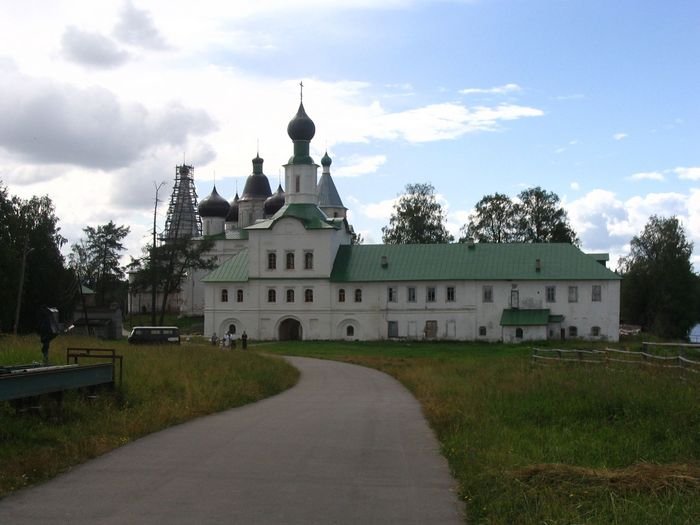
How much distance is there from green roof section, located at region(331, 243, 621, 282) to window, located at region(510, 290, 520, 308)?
3.35 ft

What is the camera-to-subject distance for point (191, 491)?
9141mm

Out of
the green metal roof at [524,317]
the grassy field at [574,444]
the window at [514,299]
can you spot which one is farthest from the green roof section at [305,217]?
the grassy field at [574,444]

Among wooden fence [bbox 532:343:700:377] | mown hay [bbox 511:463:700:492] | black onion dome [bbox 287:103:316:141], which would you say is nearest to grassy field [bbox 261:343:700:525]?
mown hay [bbox 511:463:700:492]

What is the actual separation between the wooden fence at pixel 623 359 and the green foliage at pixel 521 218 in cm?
5558

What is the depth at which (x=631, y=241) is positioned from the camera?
3297 inches

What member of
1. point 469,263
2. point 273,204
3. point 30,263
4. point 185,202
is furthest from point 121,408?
point 185,202

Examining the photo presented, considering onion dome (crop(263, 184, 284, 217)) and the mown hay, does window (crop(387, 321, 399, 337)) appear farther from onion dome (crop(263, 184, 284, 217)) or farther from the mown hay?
the mown hay

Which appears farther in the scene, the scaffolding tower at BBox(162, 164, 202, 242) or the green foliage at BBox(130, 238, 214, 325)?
the scaffolding tower at BBox(162, 164, 202, 242)

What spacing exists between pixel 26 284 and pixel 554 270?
36251mm

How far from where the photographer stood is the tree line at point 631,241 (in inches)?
3022

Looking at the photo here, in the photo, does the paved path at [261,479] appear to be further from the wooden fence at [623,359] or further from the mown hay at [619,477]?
the wooden fence at [623,359]

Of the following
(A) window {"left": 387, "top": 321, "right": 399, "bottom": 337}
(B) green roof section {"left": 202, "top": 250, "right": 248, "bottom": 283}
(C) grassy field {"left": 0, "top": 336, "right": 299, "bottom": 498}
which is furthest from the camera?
(B) green roof section {"left": 202, "top": 250, "right": 248, "bottom": 283}

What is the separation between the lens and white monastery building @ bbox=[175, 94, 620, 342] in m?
63.0

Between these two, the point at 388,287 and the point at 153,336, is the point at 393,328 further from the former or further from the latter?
the point at 153,336
